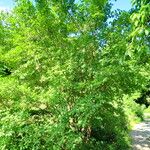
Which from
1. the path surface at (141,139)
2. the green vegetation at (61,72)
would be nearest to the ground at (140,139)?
the path surface at (141,139)

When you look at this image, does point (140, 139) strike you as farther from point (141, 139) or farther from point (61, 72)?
point (61, 72)

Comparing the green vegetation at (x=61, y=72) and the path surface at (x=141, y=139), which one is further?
the path surface at (x=141, y=139)

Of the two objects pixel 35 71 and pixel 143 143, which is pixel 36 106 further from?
pixel 143 143

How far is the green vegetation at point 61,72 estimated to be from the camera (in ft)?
26.8

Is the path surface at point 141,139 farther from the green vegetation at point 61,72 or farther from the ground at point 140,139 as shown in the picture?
the green vegetation at point 61,72

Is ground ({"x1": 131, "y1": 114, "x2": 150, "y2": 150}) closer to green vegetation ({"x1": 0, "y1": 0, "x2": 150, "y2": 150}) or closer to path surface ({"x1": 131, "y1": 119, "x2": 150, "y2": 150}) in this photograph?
path surface ({"x1": 131, "y1": 119, "x2": 150, "y2": 150})

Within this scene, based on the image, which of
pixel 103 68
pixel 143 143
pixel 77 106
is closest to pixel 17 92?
pixel 77 106

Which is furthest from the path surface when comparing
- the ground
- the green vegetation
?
the green vegetation

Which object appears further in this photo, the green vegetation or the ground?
the ground

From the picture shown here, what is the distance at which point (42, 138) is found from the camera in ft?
27.6

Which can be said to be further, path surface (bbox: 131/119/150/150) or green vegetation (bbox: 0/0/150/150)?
path surface (bbox: 131/119/150/150)

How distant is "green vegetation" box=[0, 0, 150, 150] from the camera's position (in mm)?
8164

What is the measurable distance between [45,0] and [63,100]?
2851 mm

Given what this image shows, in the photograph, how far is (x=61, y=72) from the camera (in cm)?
862
